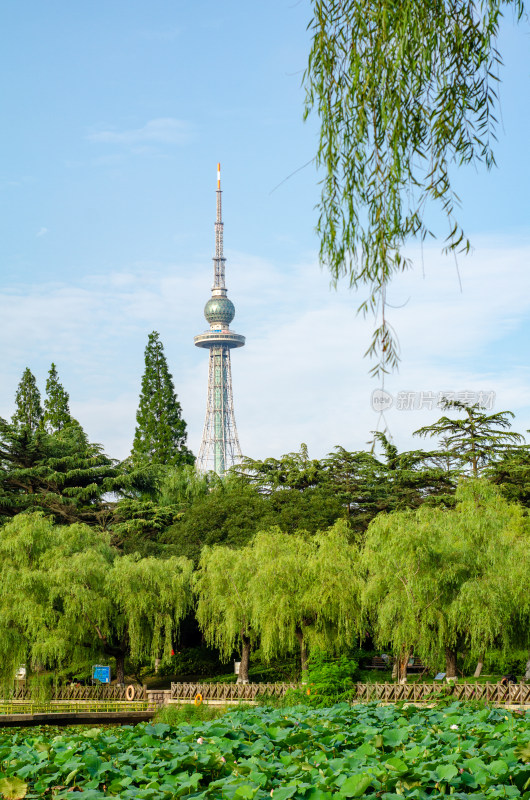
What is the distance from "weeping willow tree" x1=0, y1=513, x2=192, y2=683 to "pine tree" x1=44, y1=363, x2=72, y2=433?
65.4ft

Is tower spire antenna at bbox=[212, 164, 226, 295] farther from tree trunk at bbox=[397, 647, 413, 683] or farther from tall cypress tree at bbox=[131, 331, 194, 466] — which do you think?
tree trunk at bbox=[397, 647, 413, 683]

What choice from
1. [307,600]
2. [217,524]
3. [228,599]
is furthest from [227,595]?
[217,524]

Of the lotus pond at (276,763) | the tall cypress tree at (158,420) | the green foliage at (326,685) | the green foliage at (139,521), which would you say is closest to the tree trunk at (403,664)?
the green foliage at (326,685)

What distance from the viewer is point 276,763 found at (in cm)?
537

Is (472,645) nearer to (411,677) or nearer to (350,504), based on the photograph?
(411,677)

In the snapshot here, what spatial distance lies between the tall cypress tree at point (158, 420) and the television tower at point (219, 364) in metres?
32.1

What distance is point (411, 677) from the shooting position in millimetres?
27922

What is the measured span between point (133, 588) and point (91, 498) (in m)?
14.3

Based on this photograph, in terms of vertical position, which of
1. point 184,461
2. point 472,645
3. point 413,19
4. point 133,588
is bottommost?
point 472,645

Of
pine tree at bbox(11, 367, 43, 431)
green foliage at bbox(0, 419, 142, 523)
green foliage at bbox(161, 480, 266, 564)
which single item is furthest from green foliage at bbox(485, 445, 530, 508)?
pine tree at bbox(11, 367, 43, 431)

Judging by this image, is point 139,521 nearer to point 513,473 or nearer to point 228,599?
point 228,599

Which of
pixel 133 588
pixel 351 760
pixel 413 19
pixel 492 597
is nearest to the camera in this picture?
pixel 413 19

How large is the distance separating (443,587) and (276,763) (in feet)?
58.1

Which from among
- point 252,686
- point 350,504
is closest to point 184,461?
point 350,504
